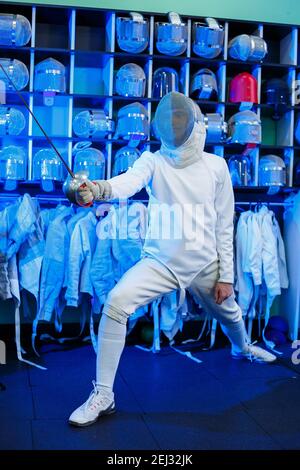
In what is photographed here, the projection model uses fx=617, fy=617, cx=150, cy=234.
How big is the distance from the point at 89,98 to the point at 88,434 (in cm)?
250

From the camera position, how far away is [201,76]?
4.29 metres

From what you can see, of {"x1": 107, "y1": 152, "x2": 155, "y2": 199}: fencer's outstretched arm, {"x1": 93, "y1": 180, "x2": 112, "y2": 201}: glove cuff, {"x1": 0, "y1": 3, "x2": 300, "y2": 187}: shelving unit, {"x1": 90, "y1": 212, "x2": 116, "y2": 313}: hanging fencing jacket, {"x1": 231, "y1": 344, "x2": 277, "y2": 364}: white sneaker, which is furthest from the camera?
{"x1": 0, "y1": 3, "x2": 300, "y2": 187}: shelving unit

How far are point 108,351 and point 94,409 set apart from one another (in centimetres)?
25

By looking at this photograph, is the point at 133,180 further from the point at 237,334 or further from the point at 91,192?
the point at 237,334

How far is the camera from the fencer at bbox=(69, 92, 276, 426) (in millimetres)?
2764

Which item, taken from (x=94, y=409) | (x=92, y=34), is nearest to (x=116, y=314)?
(x=94, y=409)

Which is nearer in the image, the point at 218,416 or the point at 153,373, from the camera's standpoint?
the point at 218,416

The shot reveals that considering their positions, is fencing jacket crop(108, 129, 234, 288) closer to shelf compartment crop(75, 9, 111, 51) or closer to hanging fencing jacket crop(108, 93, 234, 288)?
hanging fencing jacket crop(108, 93, 234, 288)

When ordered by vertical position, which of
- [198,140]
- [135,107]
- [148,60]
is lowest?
[198,140]

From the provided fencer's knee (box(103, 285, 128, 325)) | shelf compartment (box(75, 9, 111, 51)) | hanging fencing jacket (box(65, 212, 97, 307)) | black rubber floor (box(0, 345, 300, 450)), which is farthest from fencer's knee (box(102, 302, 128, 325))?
shelf compartment (box(75, 9, 111, 51))

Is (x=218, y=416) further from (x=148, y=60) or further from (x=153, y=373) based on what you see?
(x=148, y=60)

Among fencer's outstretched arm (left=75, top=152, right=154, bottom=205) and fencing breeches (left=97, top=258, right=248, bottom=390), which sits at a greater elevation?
fencer's outstretched arm (left=75, top=152, right=154, bottom=205)

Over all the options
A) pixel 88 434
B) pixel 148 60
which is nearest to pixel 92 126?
pixel 148 60

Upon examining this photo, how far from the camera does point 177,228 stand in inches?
121
